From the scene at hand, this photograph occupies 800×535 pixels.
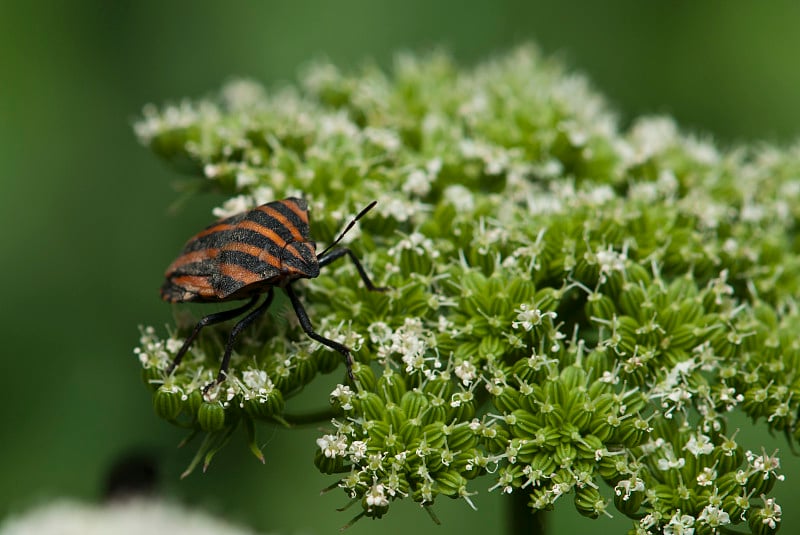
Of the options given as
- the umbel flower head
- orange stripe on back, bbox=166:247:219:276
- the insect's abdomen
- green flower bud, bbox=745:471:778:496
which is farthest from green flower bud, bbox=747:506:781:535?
orange stripe on back, bbox=166:247:219:276

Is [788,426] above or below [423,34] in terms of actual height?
below

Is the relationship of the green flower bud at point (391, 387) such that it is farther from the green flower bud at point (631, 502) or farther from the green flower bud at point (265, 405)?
the green flower bud at point (631, 502)

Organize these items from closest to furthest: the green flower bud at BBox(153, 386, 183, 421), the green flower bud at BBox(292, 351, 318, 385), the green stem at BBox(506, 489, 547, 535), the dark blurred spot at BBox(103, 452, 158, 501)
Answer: the green flower bud at BBox(153, 386, 183, 421)
the green flower bud at BBox(292, 351, 318, 385)
the green stem at BBox(506, 489, 547, 535)
the dark blurred spot at BBox(103, 452, 158, 501)

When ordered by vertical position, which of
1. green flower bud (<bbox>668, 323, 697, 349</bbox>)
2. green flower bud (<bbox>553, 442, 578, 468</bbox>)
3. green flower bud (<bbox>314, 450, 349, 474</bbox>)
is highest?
green flower bud (<bbox>668, 323, 697, 349</bbox>)

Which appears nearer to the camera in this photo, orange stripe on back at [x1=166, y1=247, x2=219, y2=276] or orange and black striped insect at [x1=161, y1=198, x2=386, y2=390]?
orange and black striped insect at [x1=161, y1=198, x2=386, y2=390]

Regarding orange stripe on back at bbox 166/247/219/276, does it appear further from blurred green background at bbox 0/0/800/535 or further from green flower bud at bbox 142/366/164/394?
blurred green background at bbox 0/0/800/535

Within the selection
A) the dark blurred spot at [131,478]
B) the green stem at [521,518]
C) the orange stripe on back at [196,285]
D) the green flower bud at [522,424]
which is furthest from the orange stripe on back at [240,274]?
the green stem at [521,518]

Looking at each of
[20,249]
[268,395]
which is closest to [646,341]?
[268,395]

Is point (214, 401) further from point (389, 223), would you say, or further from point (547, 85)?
point (547, 85)
